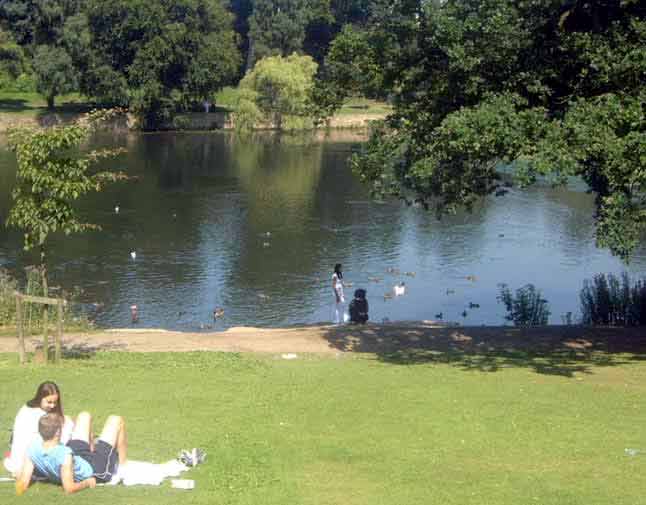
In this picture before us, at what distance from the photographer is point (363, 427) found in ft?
40.2

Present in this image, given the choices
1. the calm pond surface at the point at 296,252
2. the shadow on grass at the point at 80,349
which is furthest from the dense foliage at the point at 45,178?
the calm pond surface at the point at 296,252

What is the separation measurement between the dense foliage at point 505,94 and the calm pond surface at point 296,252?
11012 mm

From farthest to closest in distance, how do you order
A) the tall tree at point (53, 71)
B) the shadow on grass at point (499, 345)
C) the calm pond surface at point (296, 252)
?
the tall tree at point (53, 71)
the calm pond surface at point (296, 252)
the shadow on grass at point (499, 345)

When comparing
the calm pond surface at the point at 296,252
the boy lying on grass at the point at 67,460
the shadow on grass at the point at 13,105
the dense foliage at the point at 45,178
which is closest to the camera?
the boy lying on grass at the point at 67,460

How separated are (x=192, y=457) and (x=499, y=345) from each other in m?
10.9

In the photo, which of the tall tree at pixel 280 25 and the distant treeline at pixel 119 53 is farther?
the tall tree at pixel 280 25

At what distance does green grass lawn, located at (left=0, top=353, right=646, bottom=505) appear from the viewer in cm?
990

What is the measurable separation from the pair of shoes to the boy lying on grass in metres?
0.74

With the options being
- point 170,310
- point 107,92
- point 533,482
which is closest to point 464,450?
point 533,482

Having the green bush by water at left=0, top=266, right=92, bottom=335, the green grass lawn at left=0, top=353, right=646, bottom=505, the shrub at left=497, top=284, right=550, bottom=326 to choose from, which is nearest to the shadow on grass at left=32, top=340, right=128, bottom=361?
the green grass lawn at left=0, top=353, right=646, bottom=505

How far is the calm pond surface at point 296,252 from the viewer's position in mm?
32406

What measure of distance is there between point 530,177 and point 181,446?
26.2 feet

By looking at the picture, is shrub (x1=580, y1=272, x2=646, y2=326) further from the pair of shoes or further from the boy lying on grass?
the boy lying on grass

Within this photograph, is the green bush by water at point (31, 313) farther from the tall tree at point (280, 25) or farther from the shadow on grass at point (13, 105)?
the tall tree at point (280, 25)
